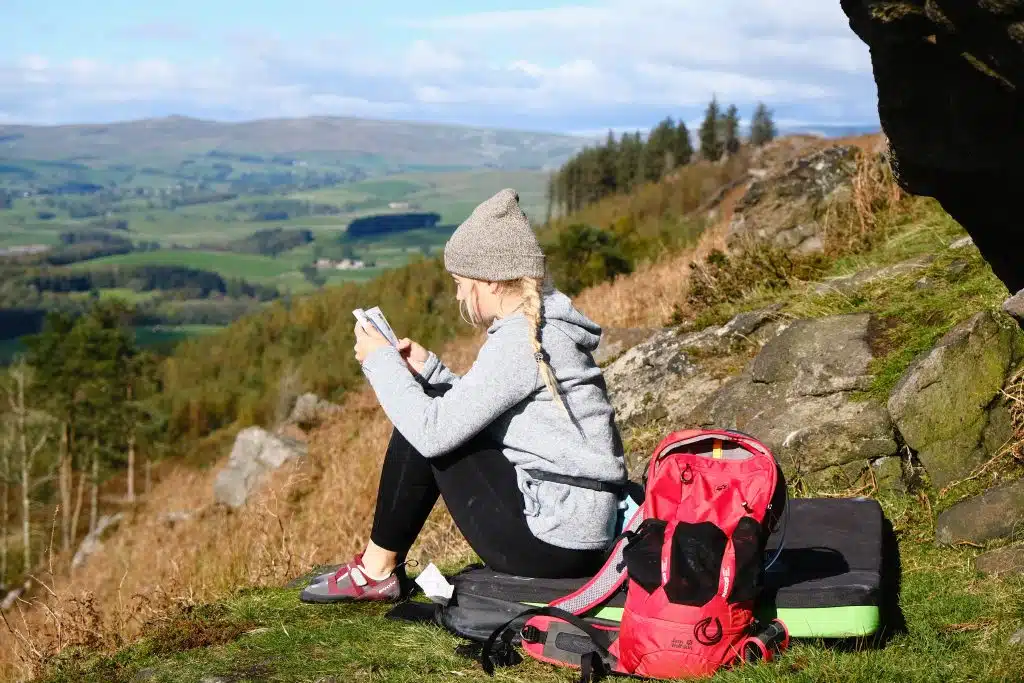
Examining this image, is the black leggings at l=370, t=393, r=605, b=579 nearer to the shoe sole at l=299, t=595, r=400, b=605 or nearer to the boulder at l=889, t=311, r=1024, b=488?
the shoe sole at l=299, t=595, r=400, b=605

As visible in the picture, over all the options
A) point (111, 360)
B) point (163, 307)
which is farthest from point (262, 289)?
point (111, 360)

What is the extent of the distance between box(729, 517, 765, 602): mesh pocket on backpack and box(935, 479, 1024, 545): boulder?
1.70 m

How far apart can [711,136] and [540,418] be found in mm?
66590

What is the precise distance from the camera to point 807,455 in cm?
517

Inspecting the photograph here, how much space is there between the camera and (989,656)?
3035mm

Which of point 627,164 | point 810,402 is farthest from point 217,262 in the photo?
point 810,402

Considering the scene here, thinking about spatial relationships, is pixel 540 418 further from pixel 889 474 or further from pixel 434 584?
pixel 889 474

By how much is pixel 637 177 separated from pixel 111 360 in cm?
3883

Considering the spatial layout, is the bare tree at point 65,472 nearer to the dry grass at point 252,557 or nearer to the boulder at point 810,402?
the dry grass at point 252,557

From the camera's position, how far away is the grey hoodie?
3432 millimetres

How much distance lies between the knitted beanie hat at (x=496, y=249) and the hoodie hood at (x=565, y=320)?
119mm

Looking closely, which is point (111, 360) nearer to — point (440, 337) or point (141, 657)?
point (440, 337)

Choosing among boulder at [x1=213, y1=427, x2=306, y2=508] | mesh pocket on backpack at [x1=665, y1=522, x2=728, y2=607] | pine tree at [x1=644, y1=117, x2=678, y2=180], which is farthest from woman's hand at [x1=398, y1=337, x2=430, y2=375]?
pine tree at [x1=644, y1=117, x2=678, y2=180]

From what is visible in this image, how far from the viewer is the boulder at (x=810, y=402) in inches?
200
